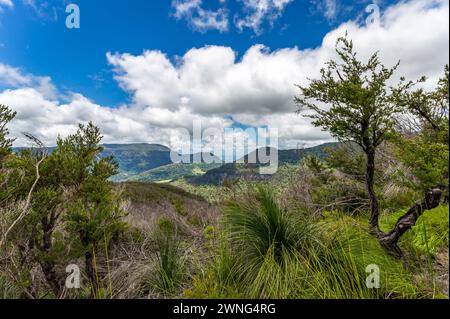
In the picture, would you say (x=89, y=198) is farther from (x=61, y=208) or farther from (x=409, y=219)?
(x=409, y=219)

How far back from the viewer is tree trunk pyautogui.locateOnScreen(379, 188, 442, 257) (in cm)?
264

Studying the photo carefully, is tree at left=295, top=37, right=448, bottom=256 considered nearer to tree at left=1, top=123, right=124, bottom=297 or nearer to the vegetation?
the vegetation

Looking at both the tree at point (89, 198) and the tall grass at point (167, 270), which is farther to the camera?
the tree at point (89, 198)

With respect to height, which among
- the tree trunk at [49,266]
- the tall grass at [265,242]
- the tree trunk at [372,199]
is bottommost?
the tree trunk at [49,266]

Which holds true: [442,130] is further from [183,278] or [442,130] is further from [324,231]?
[183,278]

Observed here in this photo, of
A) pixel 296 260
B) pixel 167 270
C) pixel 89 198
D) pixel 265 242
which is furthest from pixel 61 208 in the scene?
pixel 296 260

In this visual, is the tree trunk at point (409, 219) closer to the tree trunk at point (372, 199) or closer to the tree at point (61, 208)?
the tree trunk at point (372, 199)

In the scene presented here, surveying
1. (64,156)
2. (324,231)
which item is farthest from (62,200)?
(324,231)

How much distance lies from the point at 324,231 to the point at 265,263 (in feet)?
3.62

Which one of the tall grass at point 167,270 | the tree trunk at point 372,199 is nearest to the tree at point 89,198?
the tall grass at point 167,270

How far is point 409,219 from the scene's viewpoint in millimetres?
2992

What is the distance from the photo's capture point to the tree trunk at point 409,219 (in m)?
2.64

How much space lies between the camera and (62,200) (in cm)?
484

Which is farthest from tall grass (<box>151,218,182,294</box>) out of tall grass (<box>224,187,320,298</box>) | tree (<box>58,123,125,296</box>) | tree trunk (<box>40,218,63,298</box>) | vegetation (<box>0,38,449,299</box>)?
tree trunk (<box>40,218,63,298</box>)
